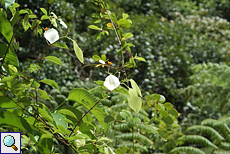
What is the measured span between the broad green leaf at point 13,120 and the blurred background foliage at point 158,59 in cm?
220

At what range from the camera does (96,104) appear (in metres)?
0.86

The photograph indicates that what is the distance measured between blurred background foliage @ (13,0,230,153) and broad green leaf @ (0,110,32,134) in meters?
2.20

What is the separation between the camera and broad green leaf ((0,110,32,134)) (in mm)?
779

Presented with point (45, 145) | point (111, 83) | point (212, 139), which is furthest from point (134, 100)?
point (212, 139)

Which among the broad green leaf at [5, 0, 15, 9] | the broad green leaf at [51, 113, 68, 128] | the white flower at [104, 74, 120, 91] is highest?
the broad green leaf at [5, 0, 15, 9]

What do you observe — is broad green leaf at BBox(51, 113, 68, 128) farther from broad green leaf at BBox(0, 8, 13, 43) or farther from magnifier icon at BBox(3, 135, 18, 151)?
broad green leaf at BBox(0, 8, 13, 43)

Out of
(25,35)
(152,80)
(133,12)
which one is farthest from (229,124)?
(133,12)

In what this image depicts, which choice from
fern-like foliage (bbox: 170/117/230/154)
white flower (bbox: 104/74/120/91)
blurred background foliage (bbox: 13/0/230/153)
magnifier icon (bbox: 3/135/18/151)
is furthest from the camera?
blurred background foliage (bbox: 13/0/230/153)

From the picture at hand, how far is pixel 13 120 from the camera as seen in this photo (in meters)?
0.79

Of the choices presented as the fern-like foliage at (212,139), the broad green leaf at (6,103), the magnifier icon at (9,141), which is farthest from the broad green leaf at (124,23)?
the fern-like foliage at (212,139)

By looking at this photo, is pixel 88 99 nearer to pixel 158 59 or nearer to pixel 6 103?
pixel 6 103

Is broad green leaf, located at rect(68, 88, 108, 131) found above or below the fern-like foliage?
above

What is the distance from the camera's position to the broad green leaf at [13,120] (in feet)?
2.56

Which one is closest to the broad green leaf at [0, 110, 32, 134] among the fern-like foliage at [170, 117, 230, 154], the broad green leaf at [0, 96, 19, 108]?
the broad green leaf at [0, 96, 19, 108]
